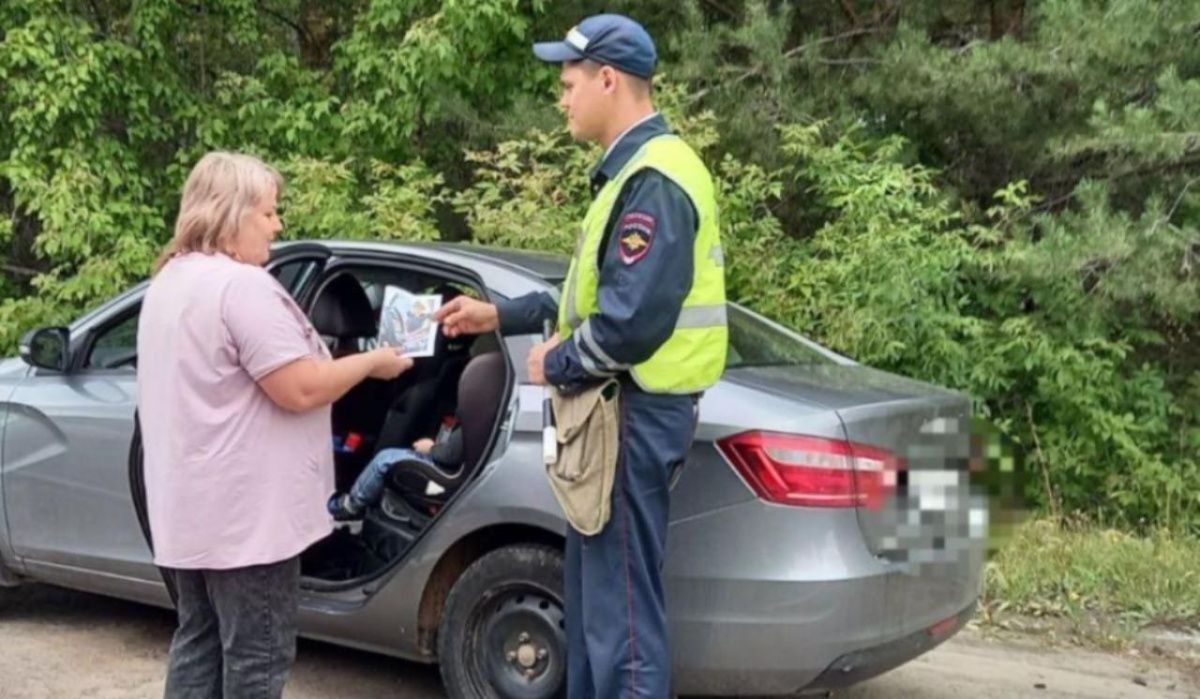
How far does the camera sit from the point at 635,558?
322 centimetres

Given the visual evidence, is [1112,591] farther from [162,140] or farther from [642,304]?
[162,140]

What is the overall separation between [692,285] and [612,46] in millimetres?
645

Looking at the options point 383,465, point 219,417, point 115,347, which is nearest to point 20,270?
point 115,347

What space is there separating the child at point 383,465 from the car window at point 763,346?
3.31 feet

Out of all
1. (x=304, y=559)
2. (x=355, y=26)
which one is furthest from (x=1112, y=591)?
(x=355, y=26)

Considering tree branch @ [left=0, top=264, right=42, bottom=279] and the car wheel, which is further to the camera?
tree branch @ [left=0, top=264, right=42, bottom=279]

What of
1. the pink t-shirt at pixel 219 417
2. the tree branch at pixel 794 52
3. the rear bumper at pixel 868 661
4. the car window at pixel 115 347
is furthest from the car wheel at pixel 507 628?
the tree branch at pixel 794 52

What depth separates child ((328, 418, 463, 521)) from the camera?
4.43m

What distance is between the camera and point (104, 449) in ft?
15.3

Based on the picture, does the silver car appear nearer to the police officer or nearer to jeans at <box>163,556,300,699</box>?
the police officer

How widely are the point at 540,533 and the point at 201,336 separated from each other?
1297mm

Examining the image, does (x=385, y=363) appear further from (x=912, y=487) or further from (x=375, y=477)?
(x=912, y=487)

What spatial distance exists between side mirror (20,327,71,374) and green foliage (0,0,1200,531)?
3258 millimetres

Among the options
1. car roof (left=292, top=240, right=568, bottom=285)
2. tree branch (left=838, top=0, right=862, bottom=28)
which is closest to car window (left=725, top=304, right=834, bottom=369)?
car roof (left=292, top=240, right=568, bottom=285)
